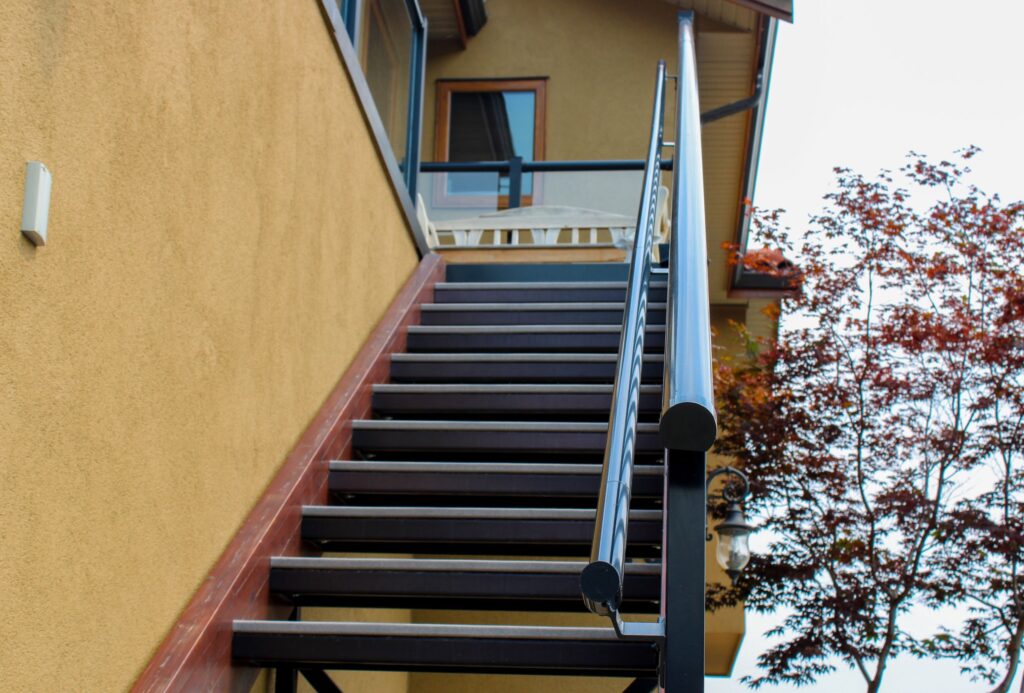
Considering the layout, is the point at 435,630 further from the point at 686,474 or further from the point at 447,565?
the point at 686,474

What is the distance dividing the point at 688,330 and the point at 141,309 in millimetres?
1263

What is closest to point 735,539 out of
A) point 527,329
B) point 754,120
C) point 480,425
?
point 527,329

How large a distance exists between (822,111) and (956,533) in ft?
75.1

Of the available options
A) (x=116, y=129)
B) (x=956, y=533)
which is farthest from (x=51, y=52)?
(x=956, y=533)

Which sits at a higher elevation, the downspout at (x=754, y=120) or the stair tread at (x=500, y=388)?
the downspout at (x=754, y=120)

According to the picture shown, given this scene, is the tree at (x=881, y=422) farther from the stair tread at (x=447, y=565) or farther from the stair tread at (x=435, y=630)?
the stair tread at (x=435, y=630)

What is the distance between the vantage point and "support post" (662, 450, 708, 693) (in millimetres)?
2021

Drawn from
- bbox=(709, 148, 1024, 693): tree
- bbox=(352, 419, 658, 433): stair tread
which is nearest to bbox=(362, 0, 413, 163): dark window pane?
bbox=(352, 419, 658, 433): stair tread

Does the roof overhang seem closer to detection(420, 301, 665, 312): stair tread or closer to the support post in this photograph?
detection(420, 301, 665, 312): stair tread

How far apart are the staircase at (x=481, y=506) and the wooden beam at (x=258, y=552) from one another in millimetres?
58

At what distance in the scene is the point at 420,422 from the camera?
4109mm

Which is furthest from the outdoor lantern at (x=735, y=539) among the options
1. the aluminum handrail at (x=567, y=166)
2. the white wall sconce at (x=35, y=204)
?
the white wall sconce at (x=35, y=204)

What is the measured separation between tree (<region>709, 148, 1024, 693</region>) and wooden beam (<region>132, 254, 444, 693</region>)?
4.49 metres

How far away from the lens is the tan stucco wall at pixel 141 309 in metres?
2.19
